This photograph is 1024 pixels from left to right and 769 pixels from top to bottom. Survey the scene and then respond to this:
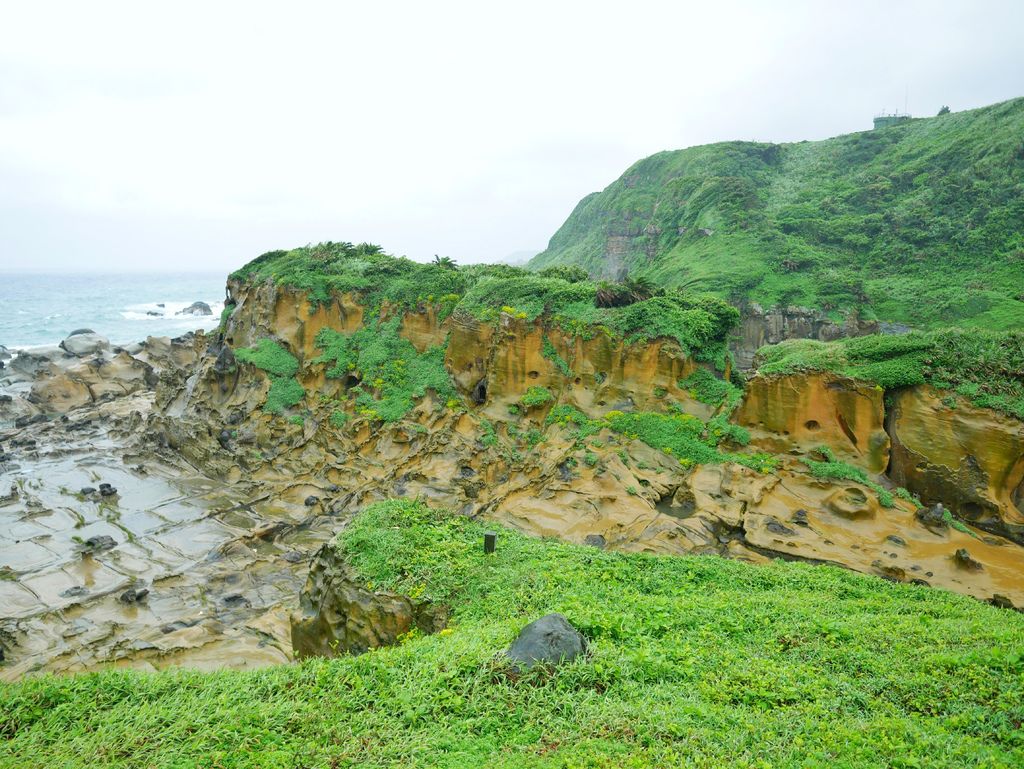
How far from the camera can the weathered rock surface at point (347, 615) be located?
9.75 m

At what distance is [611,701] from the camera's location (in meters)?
6.61

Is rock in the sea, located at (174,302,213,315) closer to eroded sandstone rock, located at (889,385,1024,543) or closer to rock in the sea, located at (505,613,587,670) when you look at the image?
eroded sandstone rock, located at (889,385,1024,543)

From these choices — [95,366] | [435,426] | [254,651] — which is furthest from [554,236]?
[254,651]

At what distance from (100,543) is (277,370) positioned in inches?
369

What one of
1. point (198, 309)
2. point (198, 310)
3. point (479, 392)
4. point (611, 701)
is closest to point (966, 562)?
point (611, 701)

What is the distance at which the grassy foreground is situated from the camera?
583 cm

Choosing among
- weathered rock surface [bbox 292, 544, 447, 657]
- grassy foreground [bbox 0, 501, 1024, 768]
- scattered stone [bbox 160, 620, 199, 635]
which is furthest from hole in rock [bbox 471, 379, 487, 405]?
grassy foreground [bbox 0, 501, 1024, 768]

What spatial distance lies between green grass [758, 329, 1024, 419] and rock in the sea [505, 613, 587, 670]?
11.5m

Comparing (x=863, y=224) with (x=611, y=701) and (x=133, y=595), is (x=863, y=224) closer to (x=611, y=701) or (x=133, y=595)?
(x=611, y=701)

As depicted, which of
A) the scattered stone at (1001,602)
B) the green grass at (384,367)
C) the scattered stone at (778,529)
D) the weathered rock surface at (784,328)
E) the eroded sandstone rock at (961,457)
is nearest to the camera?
the scattered stone at (1001,602)

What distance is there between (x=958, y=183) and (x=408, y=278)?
138 feet

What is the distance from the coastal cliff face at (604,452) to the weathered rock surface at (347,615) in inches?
215

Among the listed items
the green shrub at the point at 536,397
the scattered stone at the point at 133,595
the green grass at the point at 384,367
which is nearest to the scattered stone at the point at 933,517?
the green shrub at the point at 536,397

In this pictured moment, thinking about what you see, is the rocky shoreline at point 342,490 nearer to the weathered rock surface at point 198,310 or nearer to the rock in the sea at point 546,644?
the rock in the sea at point 546,644
